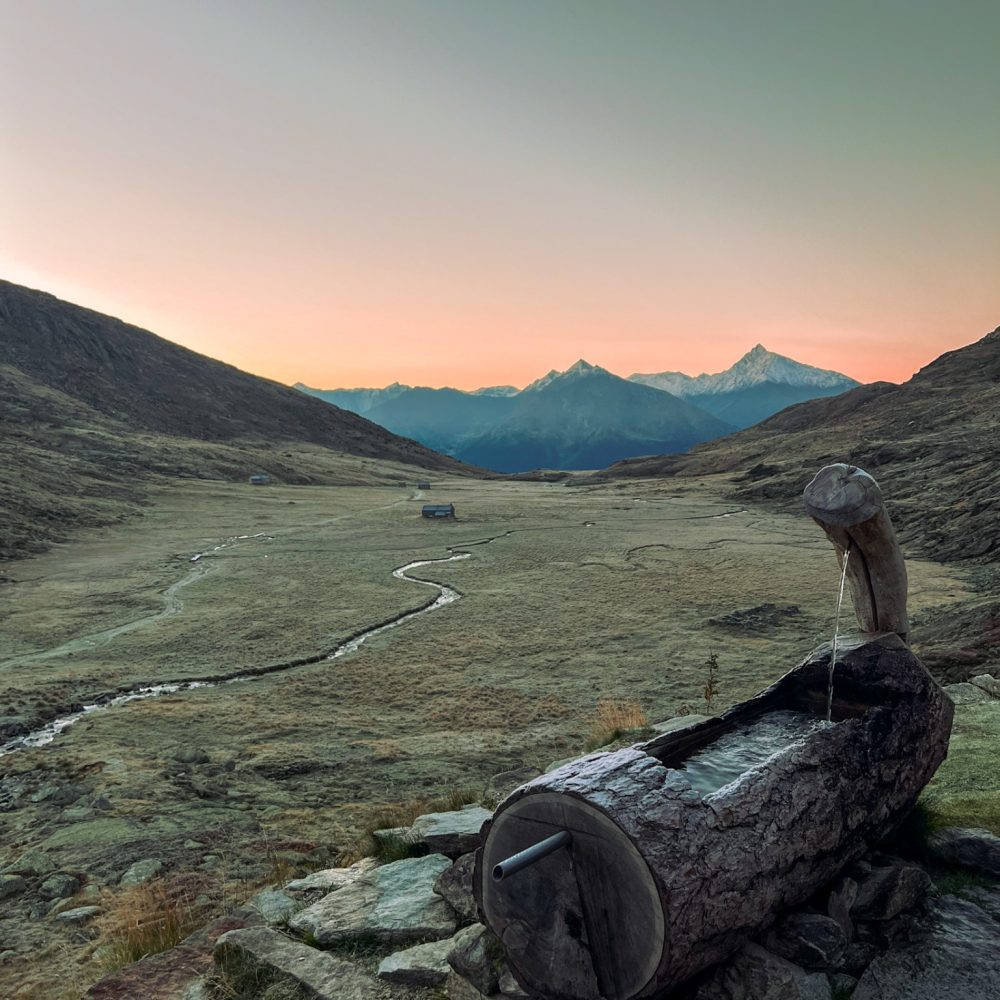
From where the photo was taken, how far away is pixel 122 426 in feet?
307

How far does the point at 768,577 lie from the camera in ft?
84.9

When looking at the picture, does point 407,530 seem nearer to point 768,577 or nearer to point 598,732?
point 768,577

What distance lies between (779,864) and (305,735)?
9395 millimetres

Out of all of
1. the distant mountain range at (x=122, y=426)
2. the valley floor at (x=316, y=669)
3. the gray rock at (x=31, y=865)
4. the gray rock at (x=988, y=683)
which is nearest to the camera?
the gray rock at (x=31, y=865)

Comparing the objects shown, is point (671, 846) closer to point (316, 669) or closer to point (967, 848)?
point (967, 848)

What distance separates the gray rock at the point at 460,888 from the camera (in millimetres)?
5770

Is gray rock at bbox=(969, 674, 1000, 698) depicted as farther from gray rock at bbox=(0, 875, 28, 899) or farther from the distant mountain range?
the distant mountain range

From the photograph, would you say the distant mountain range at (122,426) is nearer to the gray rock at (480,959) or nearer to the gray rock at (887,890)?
the gray rock at (480,959)

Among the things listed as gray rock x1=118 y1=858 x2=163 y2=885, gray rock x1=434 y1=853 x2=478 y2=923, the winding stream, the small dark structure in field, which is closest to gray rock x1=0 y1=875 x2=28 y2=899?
gray rock x1=118 y1=858 x2=163 y2=885

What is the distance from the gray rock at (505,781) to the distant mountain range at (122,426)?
94.0 ft

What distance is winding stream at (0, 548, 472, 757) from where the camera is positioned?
12.5 m

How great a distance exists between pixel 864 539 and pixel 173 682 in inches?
548

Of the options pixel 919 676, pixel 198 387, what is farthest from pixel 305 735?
pixel 198 387

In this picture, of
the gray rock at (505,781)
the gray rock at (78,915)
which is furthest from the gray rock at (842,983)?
the gray rock at (78,915)
